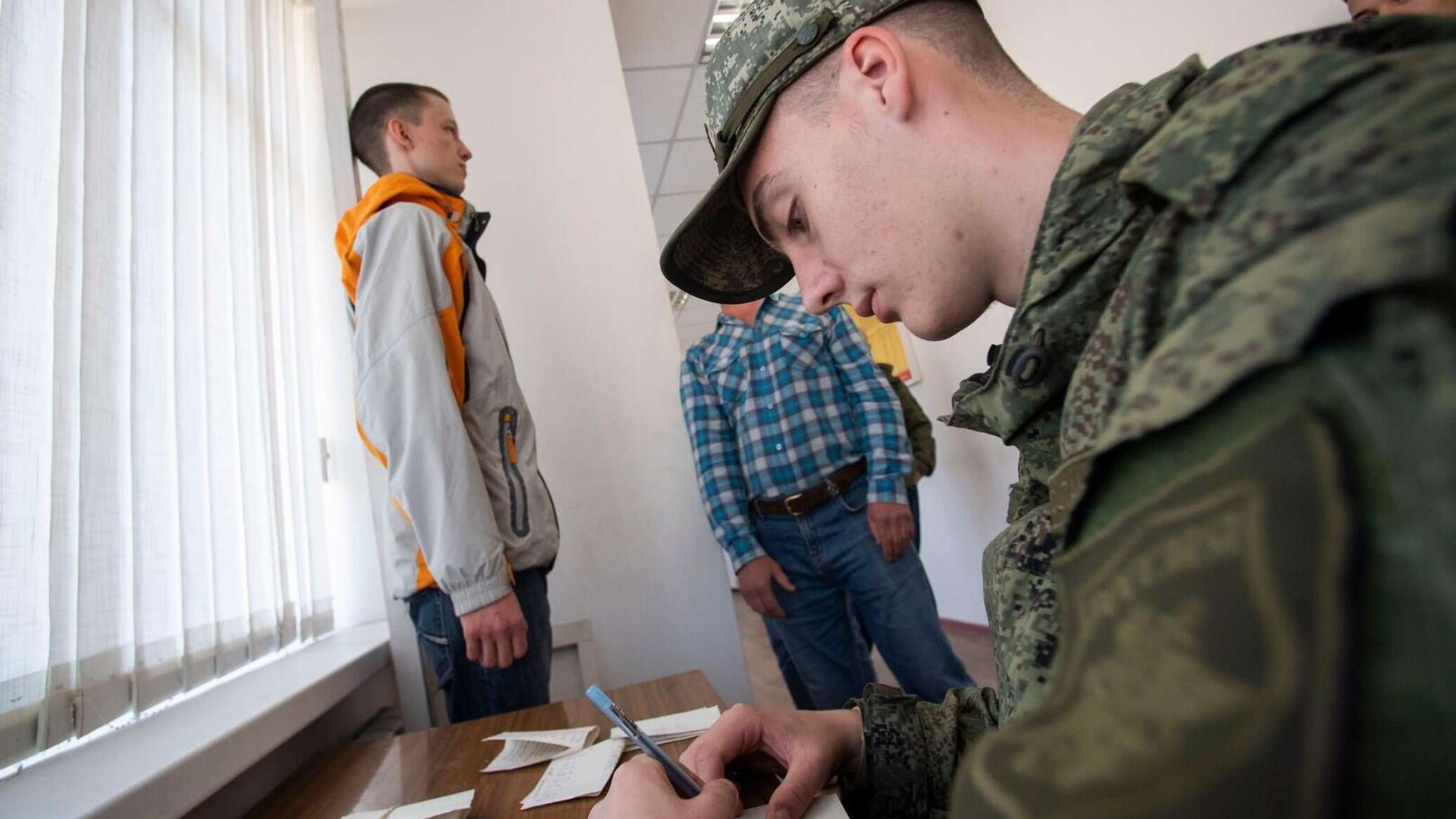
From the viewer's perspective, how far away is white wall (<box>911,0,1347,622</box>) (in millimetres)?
1787

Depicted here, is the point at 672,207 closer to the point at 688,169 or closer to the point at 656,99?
the point at 688,169

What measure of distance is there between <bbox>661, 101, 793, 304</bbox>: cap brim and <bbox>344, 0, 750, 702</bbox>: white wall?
3.63ft

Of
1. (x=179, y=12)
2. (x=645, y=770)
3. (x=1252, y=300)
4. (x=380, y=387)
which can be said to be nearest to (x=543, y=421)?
(x=380, y=387)

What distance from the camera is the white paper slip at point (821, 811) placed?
65cm

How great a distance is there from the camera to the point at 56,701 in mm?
871

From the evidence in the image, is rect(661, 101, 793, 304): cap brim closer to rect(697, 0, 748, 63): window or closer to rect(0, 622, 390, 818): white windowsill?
rect(0, 622, 390, 818): white windowsill

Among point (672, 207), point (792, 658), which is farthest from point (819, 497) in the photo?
point (672, 207)

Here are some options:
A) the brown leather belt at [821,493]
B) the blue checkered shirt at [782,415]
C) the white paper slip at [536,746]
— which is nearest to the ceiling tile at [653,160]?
the blue checkered shirt at [782,415]

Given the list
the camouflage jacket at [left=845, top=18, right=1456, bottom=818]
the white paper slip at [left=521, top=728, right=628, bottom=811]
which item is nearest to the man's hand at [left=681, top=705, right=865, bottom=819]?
the white paper slip at [left=521, top=728, right=628, bottom=811]

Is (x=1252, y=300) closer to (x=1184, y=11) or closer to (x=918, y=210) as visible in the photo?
(x=918, y=210)

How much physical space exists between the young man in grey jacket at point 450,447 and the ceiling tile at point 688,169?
2.79m

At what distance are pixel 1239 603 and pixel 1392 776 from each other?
5cm

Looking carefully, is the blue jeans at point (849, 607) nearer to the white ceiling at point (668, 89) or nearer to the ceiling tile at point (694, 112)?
the white ceiling at point (668, 89)

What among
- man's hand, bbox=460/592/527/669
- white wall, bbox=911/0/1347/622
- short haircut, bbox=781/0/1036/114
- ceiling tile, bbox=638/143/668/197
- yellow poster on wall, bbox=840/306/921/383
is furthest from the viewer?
ceiling tile, bbox=638/143/668/197
